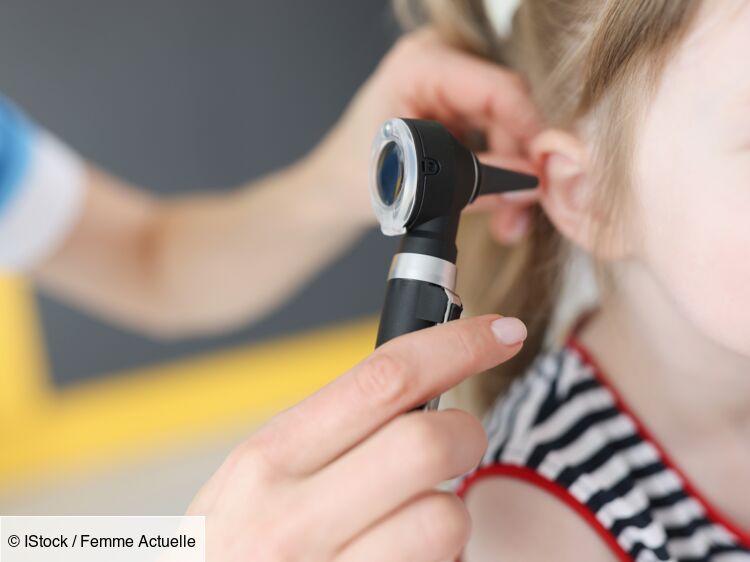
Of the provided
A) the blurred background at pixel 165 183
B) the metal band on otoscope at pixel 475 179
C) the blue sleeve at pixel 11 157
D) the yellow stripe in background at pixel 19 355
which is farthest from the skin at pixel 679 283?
the yellow stripe in background at pixel 19 355

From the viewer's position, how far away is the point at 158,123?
1.90 meters

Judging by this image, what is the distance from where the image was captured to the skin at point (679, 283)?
0.53 meters

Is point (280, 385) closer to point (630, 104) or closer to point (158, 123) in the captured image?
point (158, 123)

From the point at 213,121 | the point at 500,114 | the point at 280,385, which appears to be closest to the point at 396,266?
the point at 500,114

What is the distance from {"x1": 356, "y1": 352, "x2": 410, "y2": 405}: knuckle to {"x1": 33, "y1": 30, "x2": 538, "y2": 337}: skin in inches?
11.1

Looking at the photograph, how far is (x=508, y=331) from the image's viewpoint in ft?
1.53

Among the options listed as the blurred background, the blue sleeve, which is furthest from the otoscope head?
the blurred background

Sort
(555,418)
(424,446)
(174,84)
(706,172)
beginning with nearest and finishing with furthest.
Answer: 1. (424,446)
2. (706,172)
3. (555,418)
4. (174,84)

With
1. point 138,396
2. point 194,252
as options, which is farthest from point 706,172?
point 138,396

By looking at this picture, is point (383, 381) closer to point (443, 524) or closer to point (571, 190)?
point (443, 524)

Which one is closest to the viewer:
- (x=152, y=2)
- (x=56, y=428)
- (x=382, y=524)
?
(x=382, y=524)

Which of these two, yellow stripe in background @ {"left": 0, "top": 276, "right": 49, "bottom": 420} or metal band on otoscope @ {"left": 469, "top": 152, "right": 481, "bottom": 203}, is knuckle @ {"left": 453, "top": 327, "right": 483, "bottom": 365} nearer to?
metal band on otoscope @ {"left": 469, "top": 152, "right": 481, "bottom": 203}

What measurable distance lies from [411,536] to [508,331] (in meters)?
0.12

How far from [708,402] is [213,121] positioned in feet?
4.80
